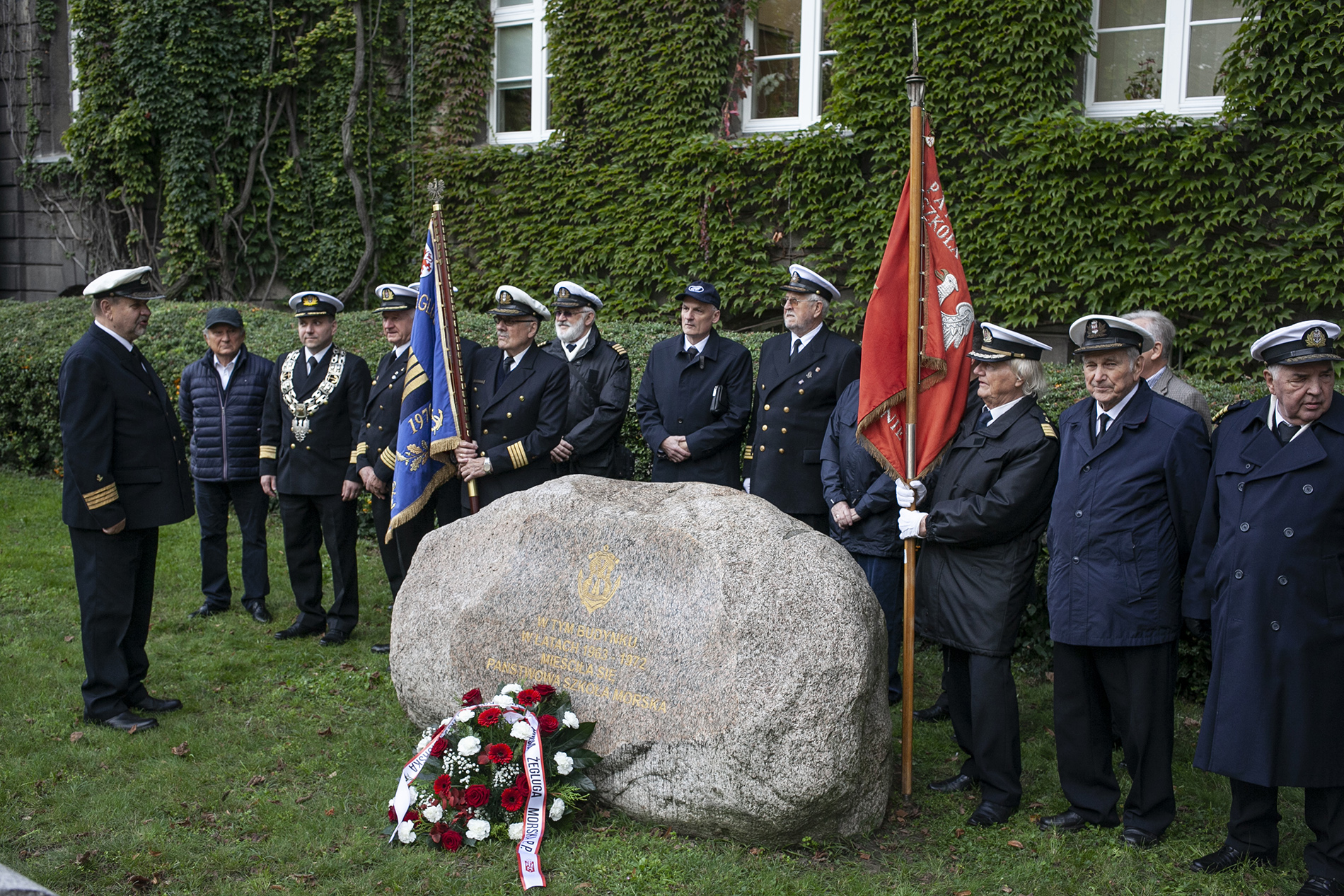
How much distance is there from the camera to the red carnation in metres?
4.45

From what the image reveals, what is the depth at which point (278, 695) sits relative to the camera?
20.4 feet

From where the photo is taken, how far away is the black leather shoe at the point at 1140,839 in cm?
442

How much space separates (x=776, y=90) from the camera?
1182 centimetres

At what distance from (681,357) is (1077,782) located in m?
3.44

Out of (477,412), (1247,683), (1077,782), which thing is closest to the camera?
(1247,683)

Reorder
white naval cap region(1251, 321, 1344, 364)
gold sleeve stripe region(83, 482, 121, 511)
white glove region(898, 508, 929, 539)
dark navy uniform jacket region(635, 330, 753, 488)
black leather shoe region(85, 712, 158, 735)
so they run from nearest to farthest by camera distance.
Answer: white naval cap region(1251, 321, 1344, 364)
white glove region(898, 508, 929, 539)
gold sleeve stripe region(83, 482, 121, 511)
black leather shoe region(85, 712, 158, 735)
dark navy uniform jacket region(635, 330, 753, 488)

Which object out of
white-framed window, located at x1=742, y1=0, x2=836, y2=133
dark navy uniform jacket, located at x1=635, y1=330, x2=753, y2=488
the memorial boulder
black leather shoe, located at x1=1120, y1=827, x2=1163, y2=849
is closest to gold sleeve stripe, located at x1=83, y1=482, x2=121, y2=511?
the memorial boulder

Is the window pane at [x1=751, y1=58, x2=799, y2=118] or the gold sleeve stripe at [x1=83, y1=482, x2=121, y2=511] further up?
the window pane at [x1=751, y1=58, x2=799, y2=118]

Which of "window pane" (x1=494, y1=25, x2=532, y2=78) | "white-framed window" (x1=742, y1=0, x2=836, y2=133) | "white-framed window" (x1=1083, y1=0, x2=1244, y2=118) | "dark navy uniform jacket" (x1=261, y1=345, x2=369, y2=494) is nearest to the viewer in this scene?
"dark navy uniform jacket" (x1=261, y1=345, x2=369, y2=494)

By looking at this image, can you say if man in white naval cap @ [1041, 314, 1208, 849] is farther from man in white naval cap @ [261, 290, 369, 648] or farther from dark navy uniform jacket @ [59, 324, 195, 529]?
man in white naval cap @ [261, 290, 369, 648]

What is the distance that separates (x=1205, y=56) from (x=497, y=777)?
9.24m

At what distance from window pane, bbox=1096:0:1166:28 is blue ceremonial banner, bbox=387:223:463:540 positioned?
23.9ft

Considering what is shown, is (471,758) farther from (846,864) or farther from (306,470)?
(306,470)

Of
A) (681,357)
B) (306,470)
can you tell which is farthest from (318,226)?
(681,357)
